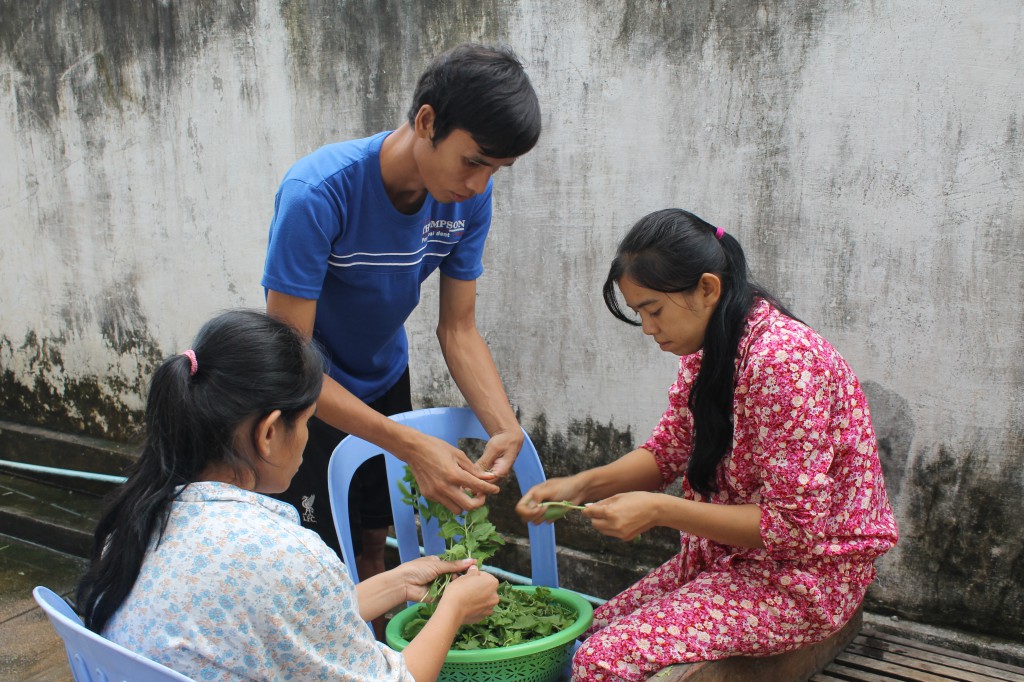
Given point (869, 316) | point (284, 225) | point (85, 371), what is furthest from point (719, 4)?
point (85, 371)

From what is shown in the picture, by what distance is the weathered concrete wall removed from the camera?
2.75 m

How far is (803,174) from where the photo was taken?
9.66 feet

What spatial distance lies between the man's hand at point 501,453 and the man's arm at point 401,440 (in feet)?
Answer: 0.42

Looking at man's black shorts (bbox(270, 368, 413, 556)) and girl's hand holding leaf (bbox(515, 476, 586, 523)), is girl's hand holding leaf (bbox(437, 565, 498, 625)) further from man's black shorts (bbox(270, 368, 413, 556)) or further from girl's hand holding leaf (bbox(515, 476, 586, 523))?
man's black shorts (bbox(270, 368, 413, 556))

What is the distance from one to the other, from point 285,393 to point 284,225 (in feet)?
2.13

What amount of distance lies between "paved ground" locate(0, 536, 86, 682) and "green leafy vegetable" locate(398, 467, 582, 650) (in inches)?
74.3

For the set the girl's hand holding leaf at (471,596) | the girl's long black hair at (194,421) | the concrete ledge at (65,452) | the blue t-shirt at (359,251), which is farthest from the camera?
the concrete ledge at (65,452)

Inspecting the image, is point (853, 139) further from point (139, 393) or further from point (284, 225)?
point (139, 393)

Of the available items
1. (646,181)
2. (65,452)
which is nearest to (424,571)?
(646,181)

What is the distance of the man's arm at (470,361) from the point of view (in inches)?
104

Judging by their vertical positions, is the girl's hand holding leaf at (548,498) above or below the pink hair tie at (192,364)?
below

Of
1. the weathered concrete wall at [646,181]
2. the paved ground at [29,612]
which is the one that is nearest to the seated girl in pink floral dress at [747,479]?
the weathered concrete wall at [646,181]

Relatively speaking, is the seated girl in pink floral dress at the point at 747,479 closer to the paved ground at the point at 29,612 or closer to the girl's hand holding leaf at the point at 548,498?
the girl's hand holding leaf at the point at 548,498

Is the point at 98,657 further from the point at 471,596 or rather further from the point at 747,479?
the point at 747,479
